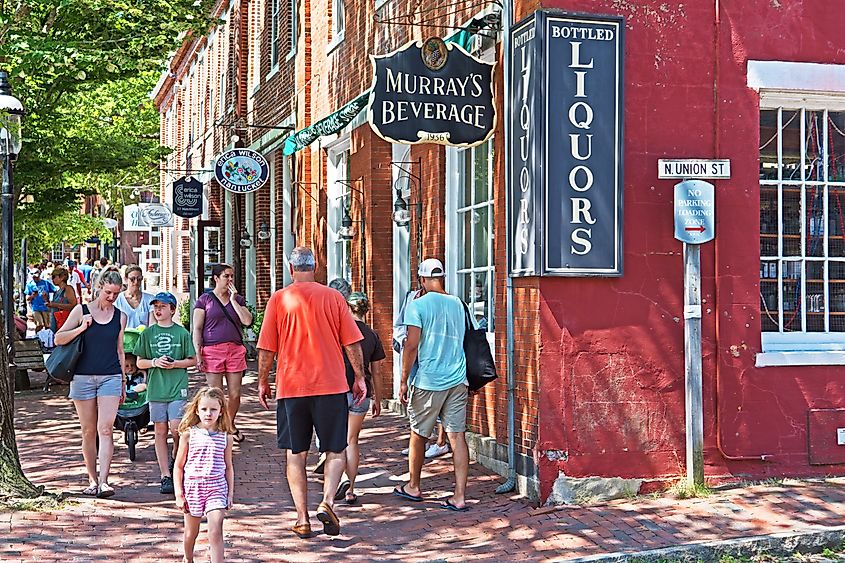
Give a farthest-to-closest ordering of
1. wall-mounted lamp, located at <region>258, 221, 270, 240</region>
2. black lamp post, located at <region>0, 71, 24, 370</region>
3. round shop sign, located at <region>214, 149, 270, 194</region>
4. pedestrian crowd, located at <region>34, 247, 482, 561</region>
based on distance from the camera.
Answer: wall-mounted lamp, located at <region>258, 221, 270, 240</region>, round shop sign, located at <region>214, 149, 270, 194</region>, black lamp post, located at <region>0, 71, 24, 370</region>, pedestrian crowd, located at <region>34, 247, 482, 561</region>

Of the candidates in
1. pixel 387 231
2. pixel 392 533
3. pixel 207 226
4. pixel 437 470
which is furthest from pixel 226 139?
pixel 392 533

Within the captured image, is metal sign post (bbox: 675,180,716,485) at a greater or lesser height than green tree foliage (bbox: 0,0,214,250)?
lesser

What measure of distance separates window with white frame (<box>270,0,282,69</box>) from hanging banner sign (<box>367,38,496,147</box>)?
12.3 meters

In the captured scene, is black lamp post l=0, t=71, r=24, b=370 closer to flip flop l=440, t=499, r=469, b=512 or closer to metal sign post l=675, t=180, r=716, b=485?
flip flop l=440, t=499, r=469, b=512

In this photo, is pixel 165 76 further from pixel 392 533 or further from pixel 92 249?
pixel 392 533

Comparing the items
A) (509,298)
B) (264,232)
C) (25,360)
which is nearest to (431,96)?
(509,298)

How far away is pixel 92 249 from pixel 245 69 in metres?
41.7

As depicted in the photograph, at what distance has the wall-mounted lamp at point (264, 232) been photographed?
2178cm

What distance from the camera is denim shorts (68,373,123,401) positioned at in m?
9.29

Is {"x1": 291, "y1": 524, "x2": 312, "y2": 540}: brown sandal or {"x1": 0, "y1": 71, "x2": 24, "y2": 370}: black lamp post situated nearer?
{"x1": 291, "y1": 524, "x2": 312, "y2": 540}: brown sandal

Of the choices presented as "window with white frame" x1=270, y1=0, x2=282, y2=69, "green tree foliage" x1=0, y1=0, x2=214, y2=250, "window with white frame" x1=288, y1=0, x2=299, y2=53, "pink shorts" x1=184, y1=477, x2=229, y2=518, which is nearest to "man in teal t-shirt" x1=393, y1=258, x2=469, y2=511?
"pink shorts" x1=184, y1=477, x2=229, y2=518

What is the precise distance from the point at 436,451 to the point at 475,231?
2.14m

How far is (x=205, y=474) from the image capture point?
22.6 ft

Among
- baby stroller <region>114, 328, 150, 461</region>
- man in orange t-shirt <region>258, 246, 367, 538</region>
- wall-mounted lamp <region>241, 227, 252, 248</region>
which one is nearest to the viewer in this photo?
man in orange t-shirt <region>258, 246, 367, 538</region>
